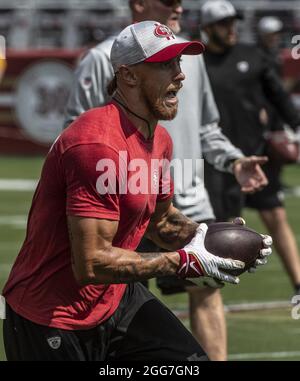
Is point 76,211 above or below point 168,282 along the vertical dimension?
A: above

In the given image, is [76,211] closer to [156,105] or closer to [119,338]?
[156,105]

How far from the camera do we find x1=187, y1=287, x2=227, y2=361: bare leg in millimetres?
6977

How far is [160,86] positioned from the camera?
506 centimetres

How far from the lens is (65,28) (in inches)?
914

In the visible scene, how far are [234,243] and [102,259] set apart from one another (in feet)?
2.26

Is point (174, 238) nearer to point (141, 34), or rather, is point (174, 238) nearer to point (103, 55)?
point (141, 34)

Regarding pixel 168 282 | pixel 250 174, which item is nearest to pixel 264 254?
pixel 250 174

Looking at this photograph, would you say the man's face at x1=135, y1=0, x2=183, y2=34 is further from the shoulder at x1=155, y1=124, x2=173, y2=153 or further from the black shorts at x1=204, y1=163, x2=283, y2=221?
the black shorts at x1=204, y1=163, x2=283, y2=221

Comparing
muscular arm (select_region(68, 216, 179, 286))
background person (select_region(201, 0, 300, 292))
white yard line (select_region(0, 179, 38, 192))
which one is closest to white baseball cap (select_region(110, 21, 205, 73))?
muscular arm (select_region(68, 216, 179, 286))

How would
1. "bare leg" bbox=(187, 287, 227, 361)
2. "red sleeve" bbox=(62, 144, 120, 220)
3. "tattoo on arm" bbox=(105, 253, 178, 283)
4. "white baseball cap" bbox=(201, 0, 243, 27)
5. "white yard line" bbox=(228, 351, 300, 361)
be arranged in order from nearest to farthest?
1. "red sleeve" bbox=(62, 144, 120, 220)
2. "tattoo on arm" bbox=(105, 253, 178, 283)
3. "bare leg" bbox=(187, 287, 227, 361)
4. "white yard line" bbox=(228, 351, 300, 361)
5. "white baseball cap" bbox=(201, 0, 243, 27)

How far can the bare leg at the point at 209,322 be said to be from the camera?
6977 mm
